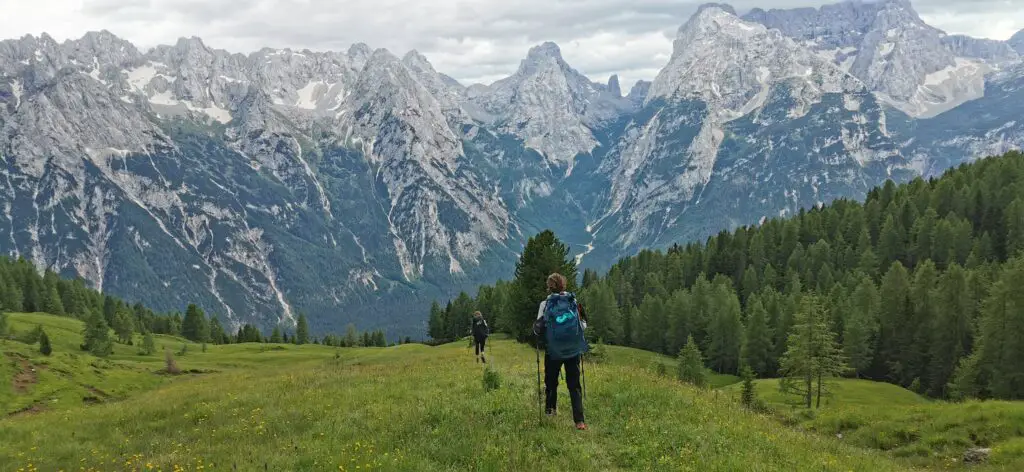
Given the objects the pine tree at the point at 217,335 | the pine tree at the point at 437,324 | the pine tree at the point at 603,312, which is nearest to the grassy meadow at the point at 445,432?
the pine tree at the point at 603,312

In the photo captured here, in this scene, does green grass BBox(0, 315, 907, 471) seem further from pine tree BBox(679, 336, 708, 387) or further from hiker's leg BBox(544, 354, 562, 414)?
pine tree BBox(679, 336, 708, 387)

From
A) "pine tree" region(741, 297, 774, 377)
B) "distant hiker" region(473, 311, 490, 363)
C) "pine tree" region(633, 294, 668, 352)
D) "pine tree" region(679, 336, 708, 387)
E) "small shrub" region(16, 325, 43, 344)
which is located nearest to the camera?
"distant hiker" region(473, 311, 490, 363)

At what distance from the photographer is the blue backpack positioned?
56.4ft

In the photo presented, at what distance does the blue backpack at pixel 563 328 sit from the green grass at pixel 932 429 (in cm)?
1254

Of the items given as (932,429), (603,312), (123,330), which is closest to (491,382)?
(932,429)

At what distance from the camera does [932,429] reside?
77.5 ft

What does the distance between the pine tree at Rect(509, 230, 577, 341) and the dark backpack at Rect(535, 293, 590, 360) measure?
4792 cm

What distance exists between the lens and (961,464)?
20.9 metres

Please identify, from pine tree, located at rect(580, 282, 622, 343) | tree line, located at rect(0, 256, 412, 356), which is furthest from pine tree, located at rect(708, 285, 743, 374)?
tree line, located at rect(0, 256, 412, 356)

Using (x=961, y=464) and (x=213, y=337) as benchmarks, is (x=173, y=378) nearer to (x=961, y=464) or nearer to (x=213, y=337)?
(x=961, y=464)

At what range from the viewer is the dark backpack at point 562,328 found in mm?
17188

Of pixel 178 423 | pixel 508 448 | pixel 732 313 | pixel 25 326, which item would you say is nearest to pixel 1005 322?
pixel 732 313

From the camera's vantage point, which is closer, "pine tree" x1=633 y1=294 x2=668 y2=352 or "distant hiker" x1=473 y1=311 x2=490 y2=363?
"distant hiker" x1=473 y1=311 x2=490 y2=363

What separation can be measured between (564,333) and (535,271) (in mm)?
50180
